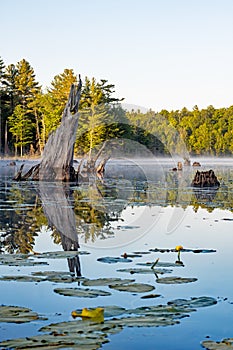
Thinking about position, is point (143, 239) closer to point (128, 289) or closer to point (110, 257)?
point (110, 257)

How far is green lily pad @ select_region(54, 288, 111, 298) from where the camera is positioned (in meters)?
4.54

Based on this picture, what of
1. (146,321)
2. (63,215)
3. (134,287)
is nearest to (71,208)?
(63,215)

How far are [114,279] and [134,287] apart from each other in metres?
0.28

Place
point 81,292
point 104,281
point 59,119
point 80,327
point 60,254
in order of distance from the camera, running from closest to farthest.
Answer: point 80,327
point 81,292
point 104,281
point 60,254
point 59,119

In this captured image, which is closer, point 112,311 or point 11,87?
point 112,311

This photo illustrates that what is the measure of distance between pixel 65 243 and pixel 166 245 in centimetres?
127

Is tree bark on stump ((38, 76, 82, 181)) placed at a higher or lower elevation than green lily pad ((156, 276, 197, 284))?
higher

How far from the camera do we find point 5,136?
63.2 metres

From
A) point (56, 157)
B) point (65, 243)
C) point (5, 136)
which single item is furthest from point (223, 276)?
point (5, 136)

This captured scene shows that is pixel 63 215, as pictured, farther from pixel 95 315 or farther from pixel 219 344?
pixel 219 344

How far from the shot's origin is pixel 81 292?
15.1 ft

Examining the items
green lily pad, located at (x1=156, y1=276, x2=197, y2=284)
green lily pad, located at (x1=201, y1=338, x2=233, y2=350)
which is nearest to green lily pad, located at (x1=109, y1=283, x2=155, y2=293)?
green lily pad, located at (x1=156, y1=276, x2=197, y2=284)

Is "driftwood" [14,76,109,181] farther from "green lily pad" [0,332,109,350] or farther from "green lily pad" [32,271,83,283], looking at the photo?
"green lily pad" [0,332,109,350]

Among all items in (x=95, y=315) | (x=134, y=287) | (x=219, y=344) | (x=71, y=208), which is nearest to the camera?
(x=219, y=344)
